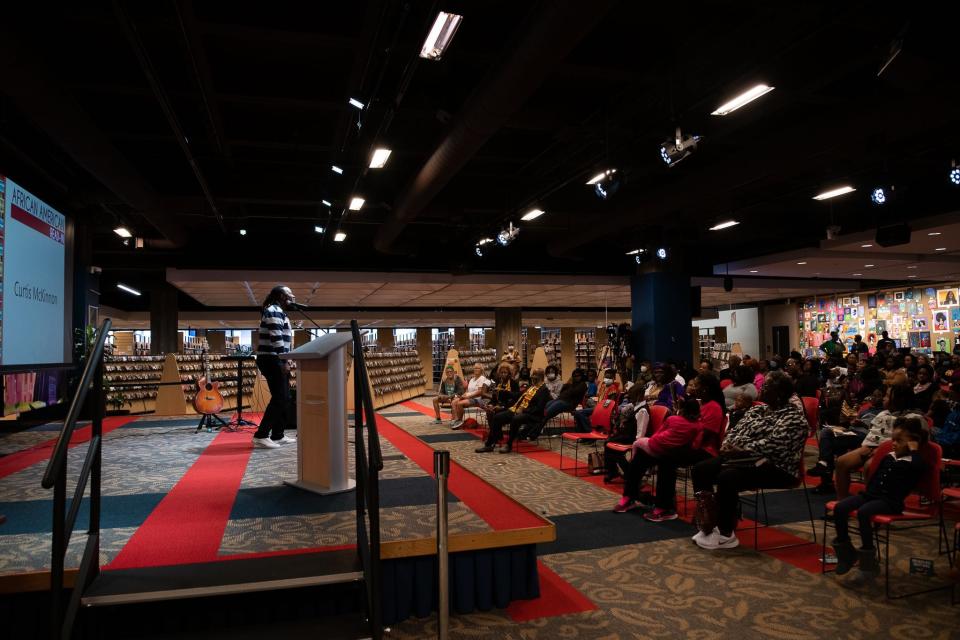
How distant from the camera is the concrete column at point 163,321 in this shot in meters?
14.7

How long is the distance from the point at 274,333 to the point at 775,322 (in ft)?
64.8

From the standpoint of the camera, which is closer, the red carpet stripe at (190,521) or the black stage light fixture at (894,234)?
the red carpet stripe at (190,521)

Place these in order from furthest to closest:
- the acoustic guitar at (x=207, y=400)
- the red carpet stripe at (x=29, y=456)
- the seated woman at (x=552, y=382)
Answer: the seated woman at (x=552, y=382) → the acoustic guitar at (x=207, y=400) → the red carpet stripe at (x=29, y=456)

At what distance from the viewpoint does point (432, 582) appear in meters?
3.13

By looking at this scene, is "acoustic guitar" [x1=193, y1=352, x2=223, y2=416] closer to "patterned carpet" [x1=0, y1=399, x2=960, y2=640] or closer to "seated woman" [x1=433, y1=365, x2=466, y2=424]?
"patterned carpet" [x1=0, y1=399, x2=960, y2=640]

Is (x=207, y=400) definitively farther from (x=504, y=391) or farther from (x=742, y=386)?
(x=742, y=386)

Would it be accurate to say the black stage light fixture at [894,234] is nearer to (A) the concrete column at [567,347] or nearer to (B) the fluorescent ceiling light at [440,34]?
(B) the fluorescent ceiling light at [440,34]

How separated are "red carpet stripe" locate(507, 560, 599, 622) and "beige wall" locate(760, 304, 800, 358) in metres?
19.5

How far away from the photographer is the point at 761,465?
4.07 metres

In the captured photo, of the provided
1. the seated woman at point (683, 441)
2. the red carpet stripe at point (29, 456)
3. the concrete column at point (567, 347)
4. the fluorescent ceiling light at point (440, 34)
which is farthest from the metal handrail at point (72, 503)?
the concrete column at point (567, 347)

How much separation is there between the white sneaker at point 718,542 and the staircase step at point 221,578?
2411mm

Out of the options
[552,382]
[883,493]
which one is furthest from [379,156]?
[883,493]

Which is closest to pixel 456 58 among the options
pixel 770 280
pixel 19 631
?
pixel 19 631

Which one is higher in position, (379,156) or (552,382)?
(379,156)
